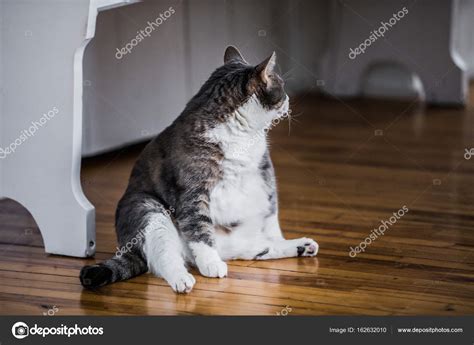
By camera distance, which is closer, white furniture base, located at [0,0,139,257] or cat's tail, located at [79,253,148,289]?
cat's tail, located at [79,253,148,289]

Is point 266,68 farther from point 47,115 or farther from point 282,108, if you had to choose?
point 47,115

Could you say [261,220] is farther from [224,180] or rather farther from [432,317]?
[432,317]

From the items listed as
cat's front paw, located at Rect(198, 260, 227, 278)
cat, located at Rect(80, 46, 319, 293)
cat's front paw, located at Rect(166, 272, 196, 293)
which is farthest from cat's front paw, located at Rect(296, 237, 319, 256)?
cat's front paw, located at Rect(166, 272, 196, 293)

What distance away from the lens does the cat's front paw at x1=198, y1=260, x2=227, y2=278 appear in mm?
2041

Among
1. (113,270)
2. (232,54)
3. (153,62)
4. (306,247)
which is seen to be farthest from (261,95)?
(153,62)

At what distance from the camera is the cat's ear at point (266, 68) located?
202 centimetres

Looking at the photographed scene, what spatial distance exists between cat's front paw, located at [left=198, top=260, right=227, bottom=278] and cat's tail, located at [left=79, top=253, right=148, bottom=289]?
0.15m

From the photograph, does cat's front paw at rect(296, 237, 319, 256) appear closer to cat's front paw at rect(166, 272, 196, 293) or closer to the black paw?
cat's front paw at rect(166, 272, 196, 293)

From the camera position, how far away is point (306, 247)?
2.19 m

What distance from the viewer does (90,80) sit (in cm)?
324

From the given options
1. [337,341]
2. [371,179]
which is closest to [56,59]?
[337,341]

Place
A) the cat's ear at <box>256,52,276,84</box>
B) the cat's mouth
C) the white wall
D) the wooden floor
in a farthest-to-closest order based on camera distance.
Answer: the white wall → the cat's mouth → the cat's ear at <box>256,52,276,84</box> → the wooden floor

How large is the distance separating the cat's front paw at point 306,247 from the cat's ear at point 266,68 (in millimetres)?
419

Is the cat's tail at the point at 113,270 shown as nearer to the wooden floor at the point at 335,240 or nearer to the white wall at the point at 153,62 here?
the wooden floor at the point at 335,240
